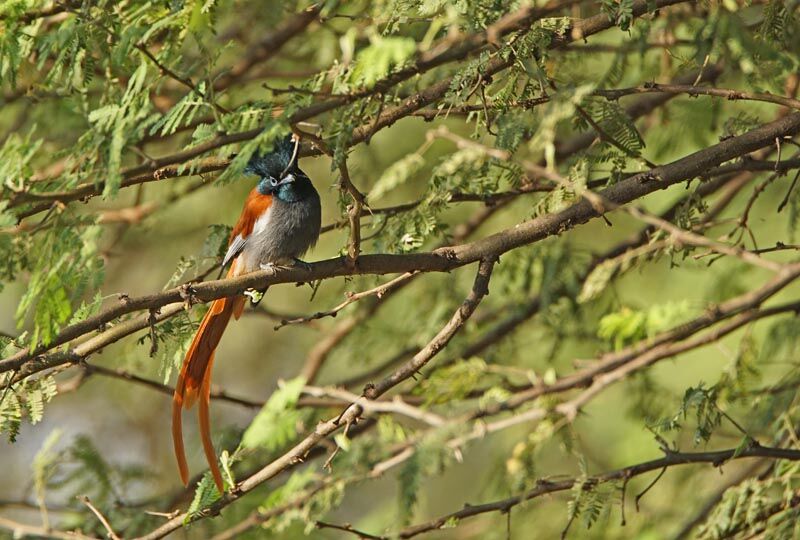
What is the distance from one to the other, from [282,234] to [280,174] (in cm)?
25

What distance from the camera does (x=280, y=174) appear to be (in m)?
4.36

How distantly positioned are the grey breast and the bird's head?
0.14ft

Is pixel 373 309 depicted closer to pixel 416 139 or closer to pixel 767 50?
pixel 416 139

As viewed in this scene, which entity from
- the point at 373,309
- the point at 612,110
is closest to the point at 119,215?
the point at 373,309

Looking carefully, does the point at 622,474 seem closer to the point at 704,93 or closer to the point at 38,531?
the point at 704,93

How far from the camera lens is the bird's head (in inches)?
170

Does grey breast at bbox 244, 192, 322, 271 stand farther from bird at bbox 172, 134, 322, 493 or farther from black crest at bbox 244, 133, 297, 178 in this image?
black crest at bbox 244, 133, 297, 178

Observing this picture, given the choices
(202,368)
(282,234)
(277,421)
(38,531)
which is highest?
(277,421)

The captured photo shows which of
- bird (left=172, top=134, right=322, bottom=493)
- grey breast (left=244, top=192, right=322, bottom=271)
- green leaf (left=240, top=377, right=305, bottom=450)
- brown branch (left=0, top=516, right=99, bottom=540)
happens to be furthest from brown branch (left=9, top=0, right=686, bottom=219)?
brown branch (left=0, top=516, right=99, bottom=540)

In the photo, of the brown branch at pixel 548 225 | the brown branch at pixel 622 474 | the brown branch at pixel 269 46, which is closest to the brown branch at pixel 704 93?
the brown branch at pixel 548 225

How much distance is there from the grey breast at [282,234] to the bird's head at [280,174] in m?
0.04

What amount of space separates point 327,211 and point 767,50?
4.56 meters

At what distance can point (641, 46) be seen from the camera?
337cm

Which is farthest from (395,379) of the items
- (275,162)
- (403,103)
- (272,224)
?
(275,162)
